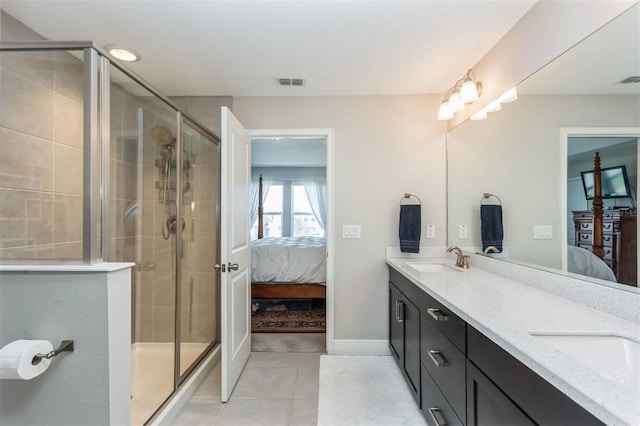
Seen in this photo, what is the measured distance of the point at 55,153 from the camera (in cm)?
171

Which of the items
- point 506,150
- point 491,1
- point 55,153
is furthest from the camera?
point 506,150

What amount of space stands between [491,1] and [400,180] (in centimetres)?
138

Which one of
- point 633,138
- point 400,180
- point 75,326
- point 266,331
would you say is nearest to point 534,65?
→ point 633,138

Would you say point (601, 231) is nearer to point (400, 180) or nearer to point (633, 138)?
point (633, 138)

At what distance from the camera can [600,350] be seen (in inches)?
35.6

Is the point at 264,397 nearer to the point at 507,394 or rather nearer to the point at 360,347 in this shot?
the point at 360,347

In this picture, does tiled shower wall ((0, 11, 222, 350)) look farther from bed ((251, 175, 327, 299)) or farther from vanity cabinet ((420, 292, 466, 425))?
vanity cabinet ((420, 292, 466, 425))

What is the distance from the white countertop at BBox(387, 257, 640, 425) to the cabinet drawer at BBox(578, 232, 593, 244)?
279 mm

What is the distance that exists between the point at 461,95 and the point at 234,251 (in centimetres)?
203

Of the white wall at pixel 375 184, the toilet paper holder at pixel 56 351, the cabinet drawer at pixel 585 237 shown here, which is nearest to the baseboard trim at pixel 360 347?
the white wall at pixel 375 184

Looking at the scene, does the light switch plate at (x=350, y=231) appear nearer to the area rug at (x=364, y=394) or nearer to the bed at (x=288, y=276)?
the bed at (x=288, y=276)

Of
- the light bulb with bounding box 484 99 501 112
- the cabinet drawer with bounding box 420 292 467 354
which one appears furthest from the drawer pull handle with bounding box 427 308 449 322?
the light bulb with bounding box 484 99 501 112

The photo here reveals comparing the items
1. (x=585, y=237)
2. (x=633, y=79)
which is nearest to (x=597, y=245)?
(x=585, y=237)

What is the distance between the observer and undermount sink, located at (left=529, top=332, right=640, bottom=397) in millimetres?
865
